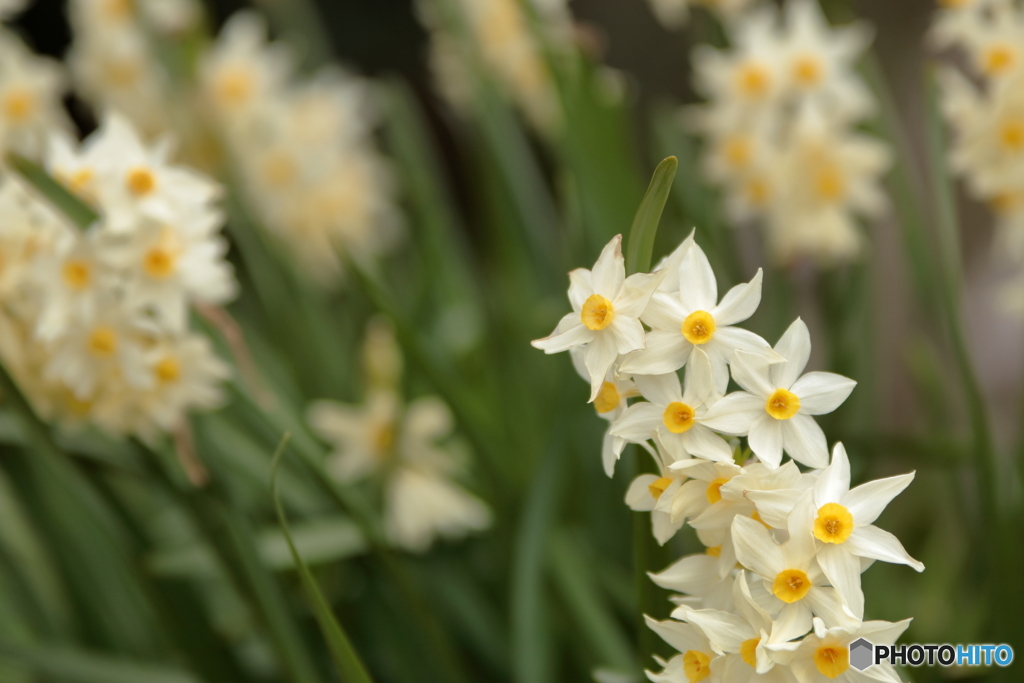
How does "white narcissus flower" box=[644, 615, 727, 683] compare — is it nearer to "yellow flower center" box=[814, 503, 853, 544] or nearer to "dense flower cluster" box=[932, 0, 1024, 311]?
"yellow flower center" box=[814, 503, 853, 544]

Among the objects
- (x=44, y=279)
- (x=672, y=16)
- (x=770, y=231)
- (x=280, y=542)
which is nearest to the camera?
(x=44, y=279)

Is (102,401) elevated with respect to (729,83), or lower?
lower

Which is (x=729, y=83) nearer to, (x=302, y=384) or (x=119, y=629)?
(x=302, y=384)

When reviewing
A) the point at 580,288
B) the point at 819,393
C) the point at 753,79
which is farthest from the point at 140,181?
the point at 753,79

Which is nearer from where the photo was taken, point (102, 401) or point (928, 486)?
point (102, 401)

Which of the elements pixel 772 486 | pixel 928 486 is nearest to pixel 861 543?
pixel 772 486

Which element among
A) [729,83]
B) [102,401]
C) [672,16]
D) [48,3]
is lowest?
[102,401]

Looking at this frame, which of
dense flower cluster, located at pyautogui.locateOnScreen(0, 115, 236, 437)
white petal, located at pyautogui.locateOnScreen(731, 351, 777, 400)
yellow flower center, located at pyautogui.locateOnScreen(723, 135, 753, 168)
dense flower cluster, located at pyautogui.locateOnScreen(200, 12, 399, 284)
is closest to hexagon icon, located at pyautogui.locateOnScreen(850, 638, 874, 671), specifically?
white petal, located at pyautogui.locateOnScreen(731, 351, 777, 400)
